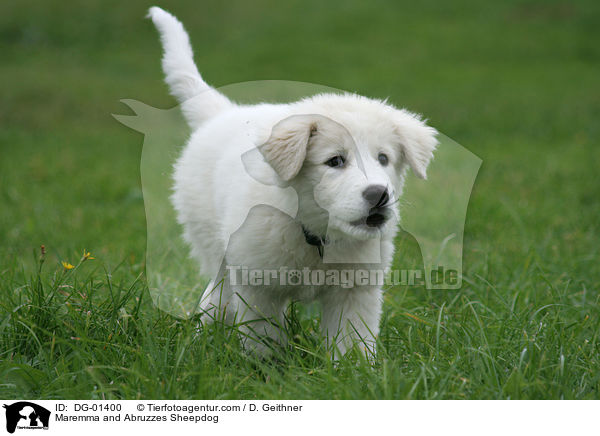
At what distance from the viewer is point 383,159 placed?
3.01 meters

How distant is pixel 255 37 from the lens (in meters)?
16.7

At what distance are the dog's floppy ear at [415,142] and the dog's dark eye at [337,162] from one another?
13.0 inches

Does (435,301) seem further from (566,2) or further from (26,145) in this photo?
(566,2)

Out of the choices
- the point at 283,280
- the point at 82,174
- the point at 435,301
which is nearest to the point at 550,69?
the point at 82,174

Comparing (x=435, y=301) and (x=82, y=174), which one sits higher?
(x=82, y=174)

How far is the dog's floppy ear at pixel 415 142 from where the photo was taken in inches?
122

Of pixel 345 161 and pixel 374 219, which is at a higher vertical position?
pixel 345 161

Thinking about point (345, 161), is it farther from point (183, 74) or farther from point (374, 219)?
point (183, 74)

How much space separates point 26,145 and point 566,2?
53.6 feet

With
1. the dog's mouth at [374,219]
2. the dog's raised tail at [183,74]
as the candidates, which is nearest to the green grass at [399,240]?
the dog's mouth at [374,219]
